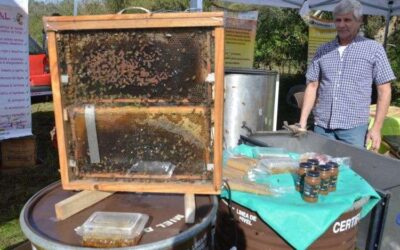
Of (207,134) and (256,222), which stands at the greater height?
(207,134)

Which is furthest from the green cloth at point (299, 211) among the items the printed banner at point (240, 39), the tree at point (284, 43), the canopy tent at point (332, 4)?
the tree at point (284, 43)

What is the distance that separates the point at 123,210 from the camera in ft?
6.47

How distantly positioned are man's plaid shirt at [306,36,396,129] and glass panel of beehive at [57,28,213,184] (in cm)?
182

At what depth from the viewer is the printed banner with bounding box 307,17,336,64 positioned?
866 centimetres

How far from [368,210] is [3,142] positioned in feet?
15.6

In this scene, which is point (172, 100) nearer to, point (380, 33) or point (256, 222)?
point (256, 222)

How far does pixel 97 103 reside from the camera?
193cm

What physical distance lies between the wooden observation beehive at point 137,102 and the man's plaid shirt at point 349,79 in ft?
5.95

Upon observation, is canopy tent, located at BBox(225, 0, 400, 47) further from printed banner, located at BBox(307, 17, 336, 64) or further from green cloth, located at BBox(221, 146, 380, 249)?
green cloth, located at BBox(221, 146, 380, 249)

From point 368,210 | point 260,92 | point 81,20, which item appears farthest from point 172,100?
point 260,92

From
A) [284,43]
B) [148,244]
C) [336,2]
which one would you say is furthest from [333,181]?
[284,43]

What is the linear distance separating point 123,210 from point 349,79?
85.4 inches

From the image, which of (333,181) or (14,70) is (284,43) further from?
(333,181)

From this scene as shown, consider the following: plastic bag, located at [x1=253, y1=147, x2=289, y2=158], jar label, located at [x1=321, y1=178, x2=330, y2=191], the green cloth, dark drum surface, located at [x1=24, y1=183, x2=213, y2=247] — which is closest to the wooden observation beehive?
dark drum surface, located at [x1=24, y1=183, x2=213, y2=247]
